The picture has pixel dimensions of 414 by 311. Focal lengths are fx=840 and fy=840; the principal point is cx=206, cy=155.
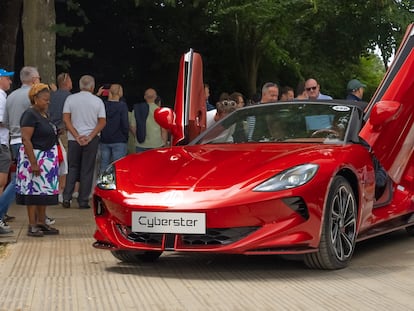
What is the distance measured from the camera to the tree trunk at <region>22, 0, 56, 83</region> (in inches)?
512

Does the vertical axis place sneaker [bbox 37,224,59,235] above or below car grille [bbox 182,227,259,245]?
below

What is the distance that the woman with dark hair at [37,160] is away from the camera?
28.1 ft

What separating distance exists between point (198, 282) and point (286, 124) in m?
2.04

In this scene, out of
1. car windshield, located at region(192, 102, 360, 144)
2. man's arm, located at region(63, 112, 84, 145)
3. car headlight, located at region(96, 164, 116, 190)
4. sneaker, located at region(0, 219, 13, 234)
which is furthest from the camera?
man's arm, located at region(63, 112, 84, 145)

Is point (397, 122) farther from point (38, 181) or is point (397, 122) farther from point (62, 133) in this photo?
point (62, 133)

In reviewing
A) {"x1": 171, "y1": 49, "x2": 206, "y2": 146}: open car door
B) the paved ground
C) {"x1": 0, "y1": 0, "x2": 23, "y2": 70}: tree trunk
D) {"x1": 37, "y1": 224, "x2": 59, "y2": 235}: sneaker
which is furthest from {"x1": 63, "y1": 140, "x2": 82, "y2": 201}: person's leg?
{"x1": 0, "y1": 0, "x2": 23, "y2": 70}: tree trunk

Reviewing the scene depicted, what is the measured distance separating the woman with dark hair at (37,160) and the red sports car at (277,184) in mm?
1339

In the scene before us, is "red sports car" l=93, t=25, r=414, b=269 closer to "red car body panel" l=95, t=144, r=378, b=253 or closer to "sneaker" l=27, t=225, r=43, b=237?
"red car body panel" l=95, t=144, r=378, b=253

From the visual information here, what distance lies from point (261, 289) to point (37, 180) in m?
A: 3.51

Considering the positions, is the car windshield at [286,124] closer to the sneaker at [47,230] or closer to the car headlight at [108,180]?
the car headlight at [108,180]

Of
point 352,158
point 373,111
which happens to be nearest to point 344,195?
point 352,158

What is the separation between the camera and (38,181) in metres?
8.63

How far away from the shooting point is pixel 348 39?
67.8 feet

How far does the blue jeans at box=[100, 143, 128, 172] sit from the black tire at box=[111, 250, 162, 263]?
5069 millimetres
